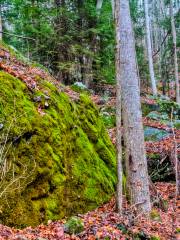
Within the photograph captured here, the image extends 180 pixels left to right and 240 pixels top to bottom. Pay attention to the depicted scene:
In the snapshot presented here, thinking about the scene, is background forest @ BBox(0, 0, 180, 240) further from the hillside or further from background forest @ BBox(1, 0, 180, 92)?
background forest @ BBox(1, 0, 180, 92)

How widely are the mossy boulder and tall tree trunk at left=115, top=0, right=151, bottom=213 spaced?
2.41ft

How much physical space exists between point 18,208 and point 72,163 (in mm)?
1927

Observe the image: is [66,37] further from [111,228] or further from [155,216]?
[111,228]

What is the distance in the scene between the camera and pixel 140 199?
7.05 metres

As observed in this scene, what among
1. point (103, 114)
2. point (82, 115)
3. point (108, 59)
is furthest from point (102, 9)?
point (82, 115)

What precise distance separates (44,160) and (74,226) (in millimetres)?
1205

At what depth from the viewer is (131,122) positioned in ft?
23.9

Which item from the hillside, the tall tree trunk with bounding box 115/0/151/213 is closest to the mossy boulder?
the hillside

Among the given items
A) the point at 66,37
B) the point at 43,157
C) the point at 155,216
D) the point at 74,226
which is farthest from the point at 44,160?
the point at 66,37

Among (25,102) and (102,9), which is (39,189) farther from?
(102,9)

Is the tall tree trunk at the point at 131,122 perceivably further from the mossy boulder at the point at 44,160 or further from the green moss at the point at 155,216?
the mossy boulder at the point at 44,160

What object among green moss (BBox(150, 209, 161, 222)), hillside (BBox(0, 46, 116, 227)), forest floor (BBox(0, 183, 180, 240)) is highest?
hillside (BBox(0, 46, 116, 227))

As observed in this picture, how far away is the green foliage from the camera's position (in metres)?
5.07

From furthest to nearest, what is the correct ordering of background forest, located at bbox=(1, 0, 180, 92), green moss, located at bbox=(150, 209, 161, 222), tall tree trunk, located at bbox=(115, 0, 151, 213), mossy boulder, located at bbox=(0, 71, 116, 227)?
background forest, located at bbox=(1, 0, 180, 92) < tall tree trunk, located at bbox=(115, 0, 151, 213) < green moss, located at bbox=(150, 209, 161, 222) < mossy boulder, located at bbox=(0, 71, 116, 227)
